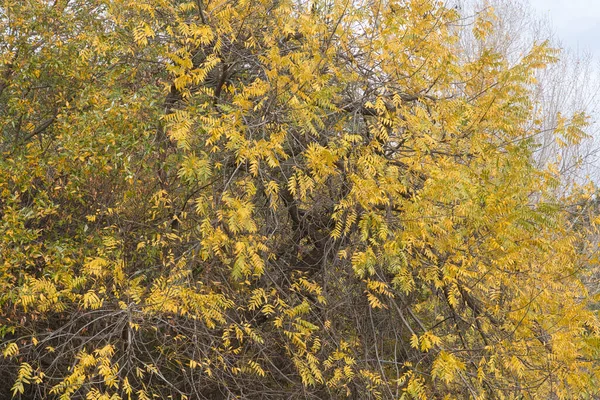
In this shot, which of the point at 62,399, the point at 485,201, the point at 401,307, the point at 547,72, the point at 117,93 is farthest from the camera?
the point at 547,72

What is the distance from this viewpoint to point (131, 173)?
5.10 meters

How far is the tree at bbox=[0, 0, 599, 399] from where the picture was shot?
15.5 feet

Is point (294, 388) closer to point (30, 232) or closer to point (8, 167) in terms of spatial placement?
point (30, 232)

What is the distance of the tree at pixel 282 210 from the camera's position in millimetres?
4719

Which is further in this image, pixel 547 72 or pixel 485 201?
pixel 547 72

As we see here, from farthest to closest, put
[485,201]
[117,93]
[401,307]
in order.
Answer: [401,307] < [117,93] < [485,201]

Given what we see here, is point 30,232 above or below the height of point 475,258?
above

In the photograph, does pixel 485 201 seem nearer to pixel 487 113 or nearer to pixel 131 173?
pixel 487 113

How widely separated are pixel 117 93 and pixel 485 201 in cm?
289

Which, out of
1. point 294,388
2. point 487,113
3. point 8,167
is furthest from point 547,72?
point 8,167

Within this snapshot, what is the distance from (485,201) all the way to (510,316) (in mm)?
959

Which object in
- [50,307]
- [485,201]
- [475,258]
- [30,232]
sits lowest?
[475,258]

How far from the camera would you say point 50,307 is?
16.0 ft

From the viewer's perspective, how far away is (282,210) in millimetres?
5867
